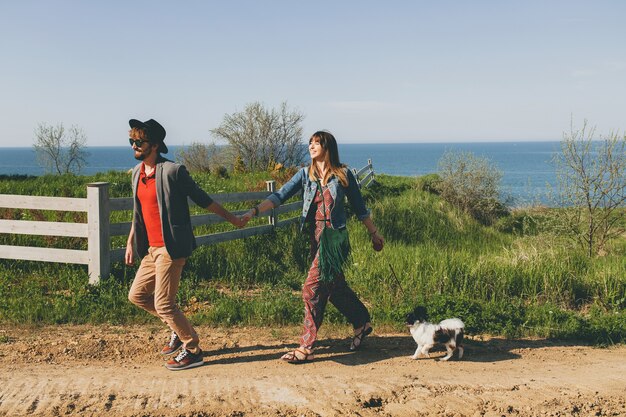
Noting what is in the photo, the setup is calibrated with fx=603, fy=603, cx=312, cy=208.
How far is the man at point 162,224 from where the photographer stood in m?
5.31

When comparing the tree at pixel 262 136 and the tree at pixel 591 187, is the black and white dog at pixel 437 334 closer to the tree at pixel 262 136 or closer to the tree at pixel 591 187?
the tree at pixel 591 187

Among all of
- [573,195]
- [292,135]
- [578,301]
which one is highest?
[292,135]

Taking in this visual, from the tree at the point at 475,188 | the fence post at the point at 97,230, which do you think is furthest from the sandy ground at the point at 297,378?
the tree at the point at 475,188

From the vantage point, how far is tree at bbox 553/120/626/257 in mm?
15203

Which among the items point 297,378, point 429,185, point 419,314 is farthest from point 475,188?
point 297,378

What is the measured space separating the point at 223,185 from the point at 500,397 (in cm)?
1486

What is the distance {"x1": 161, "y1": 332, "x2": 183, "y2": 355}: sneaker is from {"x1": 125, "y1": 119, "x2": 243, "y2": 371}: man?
39 cm

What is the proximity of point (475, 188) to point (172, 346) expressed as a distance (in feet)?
69.3

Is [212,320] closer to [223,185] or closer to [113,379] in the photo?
[113,379]

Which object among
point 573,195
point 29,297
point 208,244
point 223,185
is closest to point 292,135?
point 223,185

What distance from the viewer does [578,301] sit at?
916 cm

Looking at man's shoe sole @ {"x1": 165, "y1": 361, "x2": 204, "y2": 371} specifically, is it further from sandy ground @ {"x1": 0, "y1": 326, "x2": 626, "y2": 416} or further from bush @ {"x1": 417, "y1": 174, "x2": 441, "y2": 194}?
bush @ {"x1": 417, "y1": 174, "x2": 441, "y2": 194}

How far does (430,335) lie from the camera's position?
5918mm

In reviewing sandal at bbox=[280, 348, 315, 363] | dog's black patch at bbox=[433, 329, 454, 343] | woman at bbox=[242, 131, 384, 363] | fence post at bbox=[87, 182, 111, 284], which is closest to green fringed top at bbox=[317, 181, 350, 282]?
woman at bbox=[242, 131, 384, 363]
